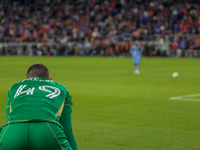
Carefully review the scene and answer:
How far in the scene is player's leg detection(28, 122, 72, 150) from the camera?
11.4 ft

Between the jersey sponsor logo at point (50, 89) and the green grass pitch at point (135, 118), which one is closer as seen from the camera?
the jersey sponsor logo at point (50, 89)

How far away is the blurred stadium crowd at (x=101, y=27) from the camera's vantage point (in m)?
42.6

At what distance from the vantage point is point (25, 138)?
11.4ft

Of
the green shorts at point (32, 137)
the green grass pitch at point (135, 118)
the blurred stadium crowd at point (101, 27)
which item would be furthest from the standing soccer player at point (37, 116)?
the blurred stadium crowd at point (101, 27)

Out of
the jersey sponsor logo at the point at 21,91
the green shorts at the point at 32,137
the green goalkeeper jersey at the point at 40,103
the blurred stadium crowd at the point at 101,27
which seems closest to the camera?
the green shorts at the point at 32,137

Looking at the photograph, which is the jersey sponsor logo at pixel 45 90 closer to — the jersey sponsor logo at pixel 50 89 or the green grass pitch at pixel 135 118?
the jersey sponsor logo at pixel 50 89

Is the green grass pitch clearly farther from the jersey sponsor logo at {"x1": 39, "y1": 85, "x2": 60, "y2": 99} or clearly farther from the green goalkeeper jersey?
the jersey sponsor logo at {"x1": 39, "y1": 85, "x2": 60, "y2": 99}

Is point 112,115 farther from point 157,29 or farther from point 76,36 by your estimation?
point 76,36

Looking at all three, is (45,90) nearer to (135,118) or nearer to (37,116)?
(37,116)

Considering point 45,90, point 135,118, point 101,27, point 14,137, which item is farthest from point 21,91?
point 101,27

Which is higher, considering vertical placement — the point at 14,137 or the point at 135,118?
the point at 14,137

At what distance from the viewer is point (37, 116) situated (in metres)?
3.56

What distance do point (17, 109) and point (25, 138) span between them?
0.32 meters

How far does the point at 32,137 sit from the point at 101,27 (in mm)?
45291
